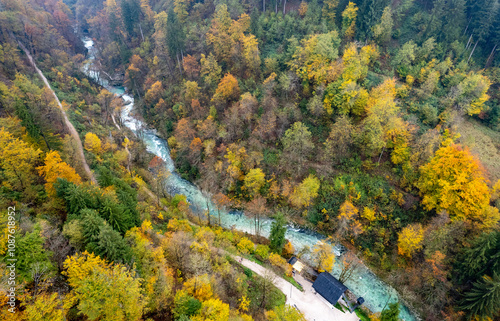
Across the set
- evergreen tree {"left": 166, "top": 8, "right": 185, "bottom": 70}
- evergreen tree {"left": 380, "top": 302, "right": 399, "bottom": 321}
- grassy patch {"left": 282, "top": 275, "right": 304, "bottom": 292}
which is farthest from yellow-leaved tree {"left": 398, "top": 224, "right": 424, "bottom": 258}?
evergreen tree {"left": 166, "top": 8, "right": 185, "bottom": 70}

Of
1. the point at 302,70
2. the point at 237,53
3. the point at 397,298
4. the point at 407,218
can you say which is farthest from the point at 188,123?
the point at 397,298

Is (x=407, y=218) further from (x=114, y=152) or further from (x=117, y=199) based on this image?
(x=114, y=152)

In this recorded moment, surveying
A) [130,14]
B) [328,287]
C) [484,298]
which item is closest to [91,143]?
[328,287]

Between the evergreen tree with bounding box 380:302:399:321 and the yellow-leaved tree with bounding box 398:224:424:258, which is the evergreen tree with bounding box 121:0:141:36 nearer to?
the yellow-leaved tree with bounding box 398:224:424:258

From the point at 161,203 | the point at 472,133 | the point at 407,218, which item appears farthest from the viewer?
the point at 161,203

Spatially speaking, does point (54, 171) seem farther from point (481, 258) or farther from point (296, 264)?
point (481, 258)
